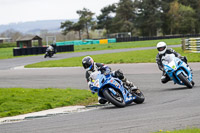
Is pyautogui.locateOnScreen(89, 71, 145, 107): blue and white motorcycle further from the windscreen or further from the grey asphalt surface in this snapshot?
the windscreen

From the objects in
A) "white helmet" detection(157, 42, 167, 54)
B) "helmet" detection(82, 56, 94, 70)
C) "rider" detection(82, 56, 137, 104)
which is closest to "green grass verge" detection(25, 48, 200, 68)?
"white helmet" detection(157, 42, 167, 54)

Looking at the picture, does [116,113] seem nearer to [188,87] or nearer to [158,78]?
[188,87]

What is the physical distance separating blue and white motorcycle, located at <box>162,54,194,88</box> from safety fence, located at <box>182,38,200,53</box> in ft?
53.0

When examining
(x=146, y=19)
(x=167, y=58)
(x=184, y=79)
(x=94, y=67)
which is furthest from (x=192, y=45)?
(x=146, y=19)

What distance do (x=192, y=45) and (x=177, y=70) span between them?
1779 cm

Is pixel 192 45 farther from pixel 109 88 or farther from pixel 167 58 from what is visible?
pixel 109 88

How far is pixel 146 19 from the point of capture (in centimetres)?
9706

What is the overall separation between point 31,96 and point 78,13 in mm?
92644

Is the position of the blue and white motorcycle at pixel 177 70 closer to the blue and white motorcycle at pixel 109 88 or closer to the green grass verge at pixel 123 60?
the blue and white motorcycle at pixel 109 88

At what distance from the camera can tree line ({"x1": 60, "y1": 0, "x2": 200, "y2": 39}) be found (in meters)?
93.8

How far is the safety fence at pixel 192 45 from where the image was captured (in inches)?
1118

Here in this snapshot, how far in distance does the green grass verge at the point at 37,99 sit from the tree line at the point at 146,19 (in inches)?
3186

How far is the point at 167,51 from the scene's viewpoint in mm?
12719

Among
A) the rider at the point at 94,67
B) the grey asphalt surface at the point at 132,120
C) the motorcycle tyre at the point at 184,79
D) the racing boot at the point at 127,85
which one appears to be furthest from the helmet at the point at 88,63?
the motorcycle tyre at the point at 184,79
